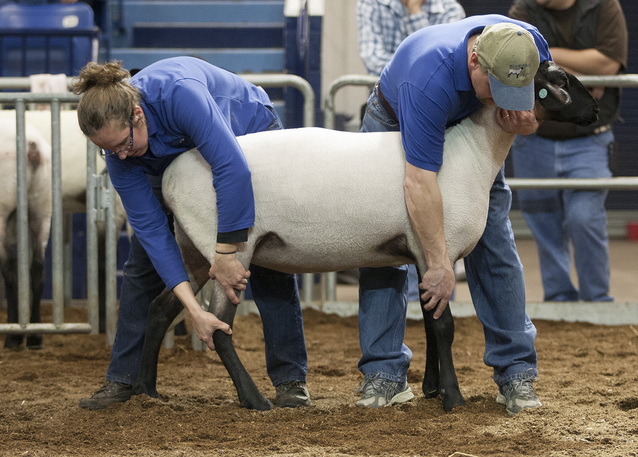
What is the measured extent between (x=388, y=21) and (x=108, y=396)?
326cm

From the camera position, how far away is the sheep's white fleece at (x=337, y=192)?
9.82ft

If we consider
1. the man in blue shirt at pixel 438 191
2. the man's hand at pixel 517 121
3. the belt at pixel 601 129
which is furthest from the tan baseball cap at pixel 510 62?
the belt at pixel 601 129

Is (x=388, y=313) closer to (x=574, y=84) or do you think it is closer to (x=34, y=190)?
(x=574, y=84)

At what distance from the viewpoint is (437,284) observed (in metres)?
2.98

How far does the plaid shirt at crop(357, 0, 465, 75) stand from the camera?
18.0ft

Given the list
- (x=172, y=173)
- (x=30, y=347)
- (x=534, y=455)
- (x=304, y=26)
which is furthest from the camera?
(x=304, y=26)

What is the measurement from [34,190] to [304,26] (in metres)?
3.11

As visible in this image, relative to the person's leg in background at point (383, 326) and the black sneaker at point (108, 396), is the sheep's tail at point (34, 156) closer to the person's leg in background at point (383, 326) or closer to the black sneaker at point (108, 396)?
the black sneaker at point (108, 396)

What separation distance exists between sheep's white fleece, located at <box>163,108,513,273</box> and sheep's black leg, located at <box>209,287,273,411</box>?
7.2 inches

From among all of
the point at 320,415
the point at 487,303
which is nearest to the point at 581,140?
the point at 487,303

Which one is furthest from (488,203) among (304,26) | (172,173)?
(304,26)

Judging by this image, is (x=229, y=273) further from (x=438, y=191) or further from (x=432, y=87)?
(x=432, y=87)

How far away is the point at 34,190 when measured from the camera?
4.75m

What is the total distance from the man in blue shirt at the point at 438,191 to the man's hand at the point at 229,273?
61 cm
